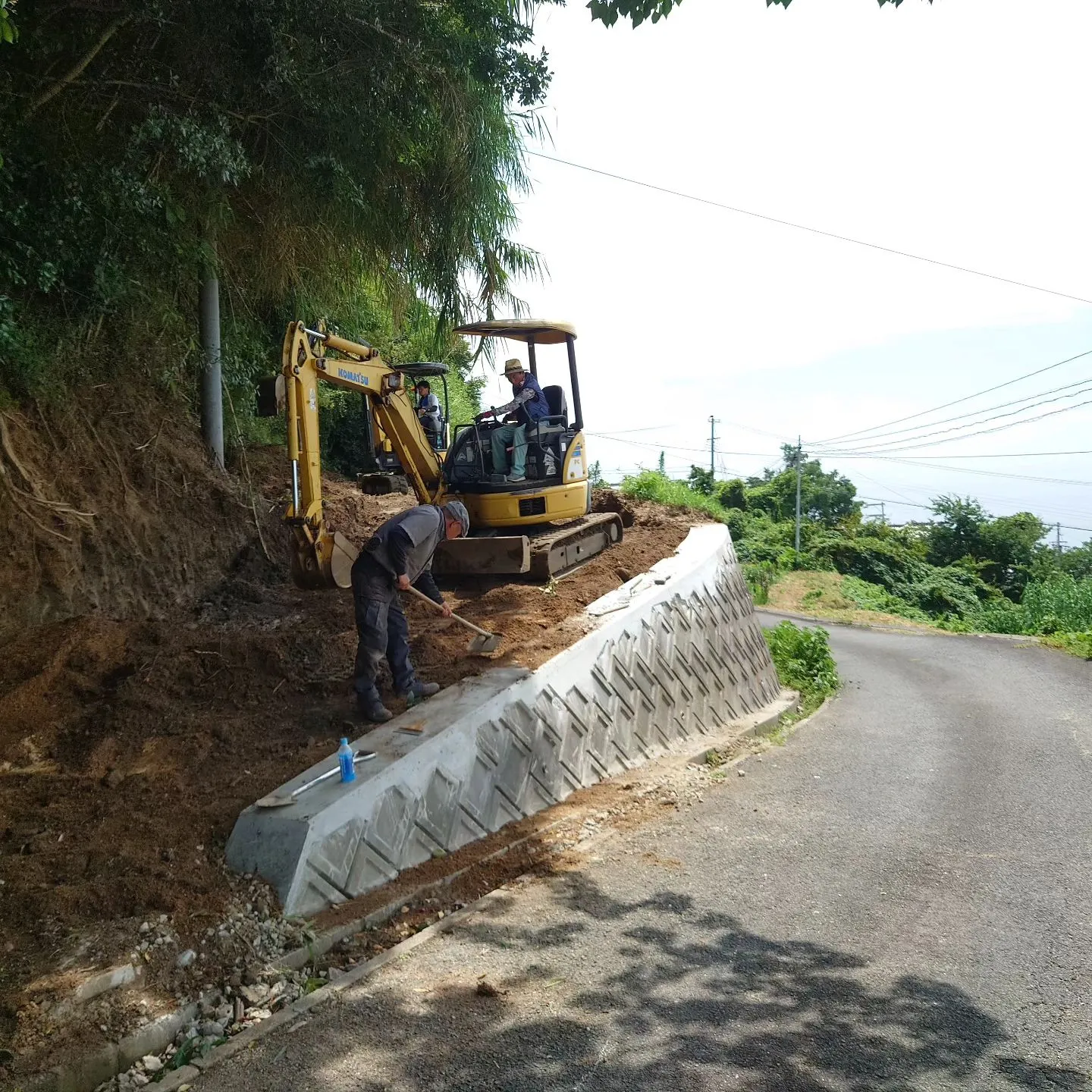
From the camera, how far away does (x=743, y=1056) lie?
408 cm

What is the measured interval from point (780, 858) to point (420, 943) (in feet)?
9.08

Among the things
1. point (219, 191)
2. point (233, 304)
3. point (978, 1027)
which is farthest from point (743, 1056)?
point (233, 304)

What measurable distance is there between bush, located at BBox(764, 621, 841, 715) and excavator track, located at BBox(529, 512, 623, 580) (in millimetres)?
4366

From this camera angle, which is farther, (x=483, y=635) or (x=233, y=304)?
(x=233, y=304)

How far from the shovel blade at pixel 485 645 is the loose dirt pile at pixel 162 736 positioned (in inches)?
4.1

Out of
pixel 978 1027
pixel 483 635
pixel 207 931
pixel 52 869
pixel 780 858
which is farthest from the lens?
pixel 483 635

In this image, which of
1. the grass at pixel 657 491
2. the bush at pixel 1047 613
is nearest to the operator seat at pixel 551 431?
the grass at pixel 657 491

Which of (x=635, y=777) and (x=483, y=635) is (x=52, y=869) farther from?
(x=635, y=777)

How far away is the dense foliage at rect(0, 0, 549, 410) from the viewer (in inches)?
350

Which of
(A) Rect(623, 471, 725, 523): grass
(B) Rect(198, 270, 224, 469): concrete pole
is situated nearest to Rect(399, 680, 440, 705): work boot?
(B) Rect(198, 270, 224, 469): concrete pole

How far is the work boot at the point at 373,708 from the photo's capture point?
277 inches

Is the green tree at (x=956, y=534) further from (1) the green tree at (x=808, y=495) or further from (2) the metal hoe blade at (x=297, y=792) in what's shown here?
(2) the metal hoe blade at (x=297, y=792)

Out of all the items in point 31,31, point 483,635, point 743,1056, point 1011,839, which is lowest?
point 1011,839

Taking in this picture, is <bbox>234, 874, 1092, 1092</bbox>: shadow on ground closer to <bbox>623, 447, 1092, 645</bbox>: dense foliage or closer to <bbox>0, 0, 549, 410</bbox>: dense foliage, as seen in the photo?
<bbox>0, 0, 549, 410</bbox>: dense foliage
